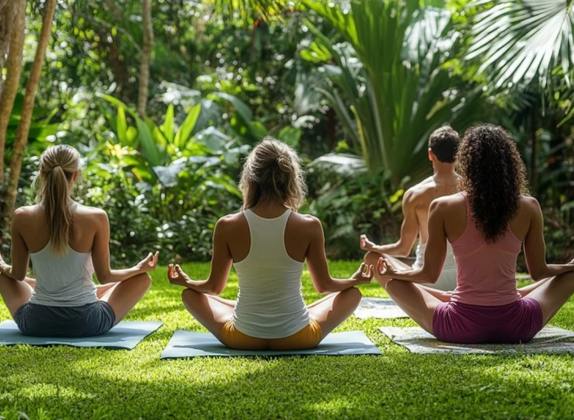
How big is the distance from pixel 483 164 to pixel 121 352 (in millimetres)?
2076

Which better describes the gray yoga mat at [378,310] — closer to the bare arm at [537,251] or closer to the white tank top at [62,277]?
the bare arm at [537,251]

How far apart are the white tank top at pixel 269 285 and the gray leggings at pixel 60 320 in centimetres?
99

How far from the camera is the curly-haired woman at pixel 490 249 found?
16.1 feet

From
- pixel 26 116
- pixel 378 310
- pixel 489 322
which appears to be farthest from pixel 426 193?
pixel 26 116

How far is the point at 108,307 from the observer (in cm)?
552

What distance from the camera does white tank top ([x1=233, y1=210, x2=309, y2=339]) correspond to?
4781 mm

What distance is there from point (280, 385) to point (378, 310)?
2809 millimetres

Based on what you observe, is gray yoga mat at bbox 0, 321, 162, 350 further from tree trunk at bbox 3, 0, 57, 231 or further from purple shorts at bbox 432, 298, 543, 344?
tree trunk at bbox 3, 0, 57, 231

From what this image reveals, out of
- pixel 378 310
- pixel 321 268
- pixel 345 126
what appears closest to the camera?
pixel 321 268

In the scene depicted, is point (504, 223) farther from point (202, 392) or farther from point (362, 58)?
point (362, 58)

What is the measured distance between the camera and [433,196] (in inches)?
244

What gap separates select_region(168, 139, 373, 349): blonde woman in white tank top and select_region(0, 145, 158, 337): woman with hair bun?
0.61 metres

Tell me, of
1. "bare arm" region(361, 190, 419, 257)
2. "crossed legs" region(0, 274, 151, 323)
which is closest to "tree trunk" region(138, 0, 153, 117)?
"bare arm" region(361, 190, 419, 257)

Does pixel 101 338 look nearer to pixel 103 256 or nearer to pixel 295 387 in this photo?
pixel 103 256
